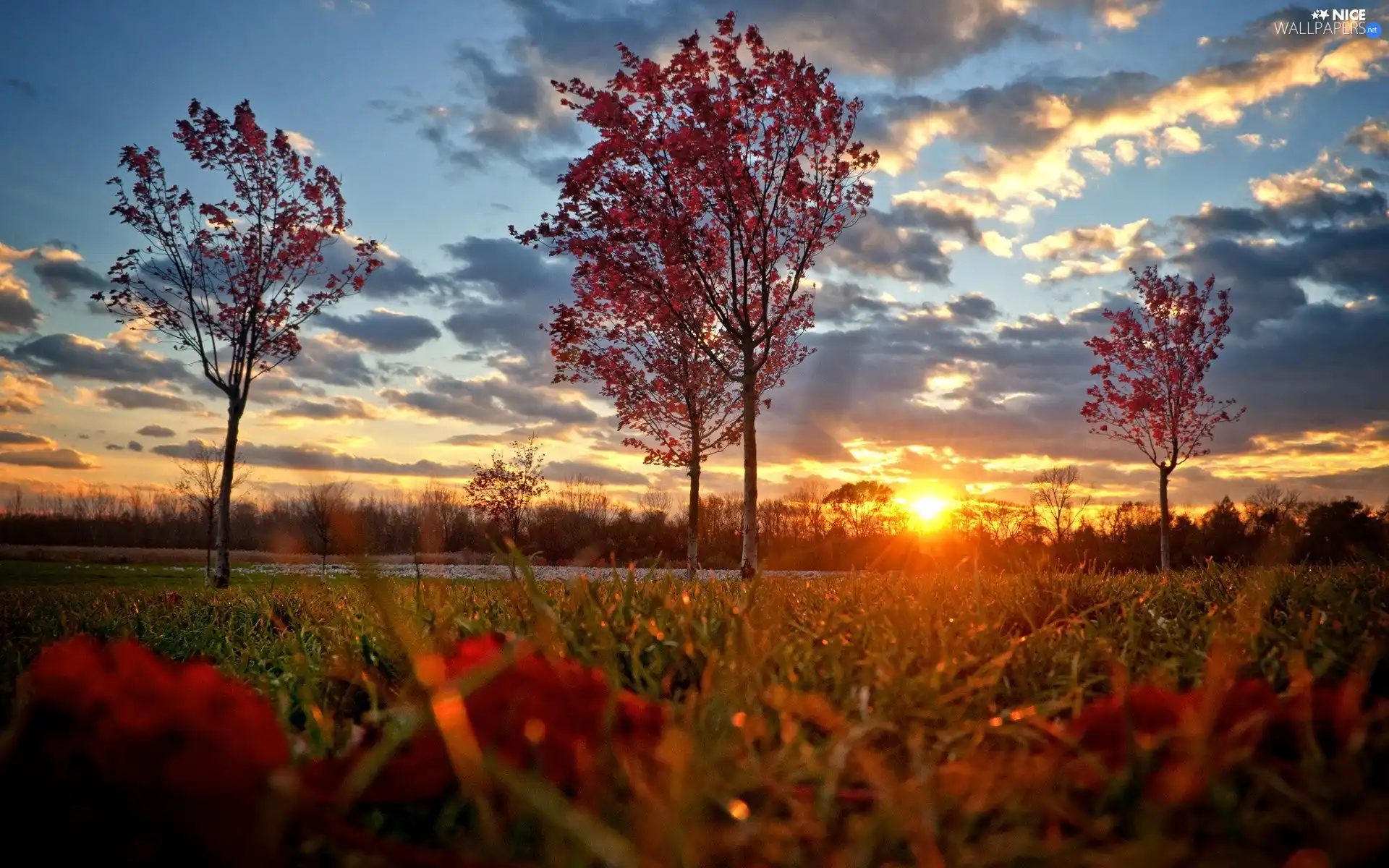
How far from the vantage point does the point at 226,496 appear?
53.2ft

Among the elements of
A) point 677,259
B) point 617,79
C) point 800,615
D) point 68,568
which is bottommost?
point 68,568

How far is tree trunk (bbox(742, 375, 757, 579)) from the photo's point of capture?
12578 mm

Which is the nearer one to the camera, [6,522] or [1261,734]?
[1261,734]

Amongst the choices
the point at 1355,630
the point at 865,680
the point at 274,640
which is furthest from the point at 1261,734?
the point at 274,640

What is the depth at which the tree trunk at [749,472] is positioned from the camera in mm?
12578

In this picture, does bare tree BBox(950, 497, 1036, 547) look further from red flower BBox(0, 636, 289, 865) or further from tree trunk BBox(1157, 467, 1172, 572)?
red flower BBox(0, 636, 289, 865)

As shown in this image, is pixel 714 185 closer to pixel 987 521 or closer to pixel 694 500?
pixel 694 500

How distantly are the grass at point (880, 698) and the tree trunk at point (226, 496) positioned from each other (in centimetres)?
1277

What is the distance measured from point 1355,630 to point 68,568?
30.4 m

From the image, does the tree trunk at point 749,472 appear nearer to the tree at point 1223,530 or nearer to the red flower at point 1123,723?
the red flower at point 1123,723

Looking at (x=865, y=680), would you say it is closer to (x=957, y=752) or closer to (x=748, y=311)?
(x=957, y=752)

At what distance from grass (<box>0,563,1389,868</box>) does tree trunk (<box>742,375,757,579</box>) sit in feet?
26.6

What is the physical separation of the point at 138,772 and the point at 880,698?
4.45 ft

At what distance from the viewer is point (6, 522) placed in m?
35.8
